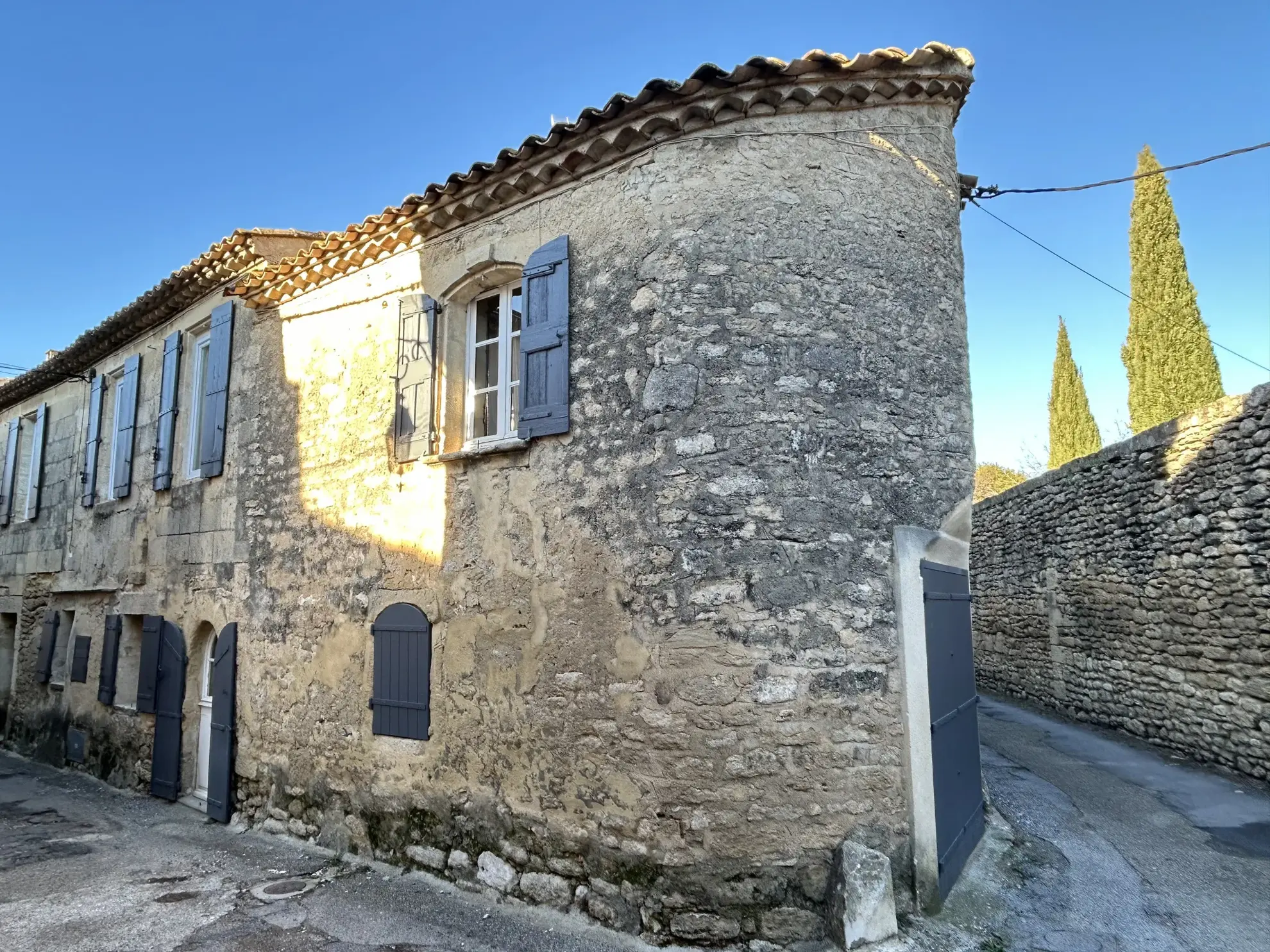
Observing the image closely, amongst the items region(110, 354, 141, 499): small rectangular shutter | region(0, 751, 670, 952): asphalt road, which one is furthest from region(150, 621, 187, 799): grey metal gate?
region(110, 354, 141, 499): small rectangular shutter

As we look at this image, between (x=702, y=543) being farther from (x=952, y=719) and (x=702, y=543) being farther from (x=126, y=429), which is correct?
(x=126, y=429)

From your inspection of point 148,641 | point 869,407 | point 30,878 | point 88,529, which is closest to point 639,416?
point 869,407

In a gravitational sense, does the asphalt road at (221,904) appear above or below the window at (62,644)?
below

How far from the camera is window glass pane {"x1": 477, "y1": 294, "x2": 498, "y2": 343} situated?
6242mm

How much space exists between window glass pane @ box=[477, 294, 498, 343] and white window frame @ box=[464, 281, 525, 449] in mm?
34

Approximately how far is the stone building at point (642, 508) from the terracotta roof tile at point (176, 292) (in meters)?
1.37

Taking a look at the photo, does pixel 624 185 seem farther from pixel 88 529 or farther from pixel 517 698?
pixel 88 529

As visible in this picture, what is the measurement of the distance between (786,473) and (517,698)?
231cm

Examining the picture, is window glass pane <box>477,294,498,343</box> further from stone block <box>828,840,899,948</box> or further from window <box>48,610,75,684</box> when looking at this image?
window <box>48,610,75,684</box>

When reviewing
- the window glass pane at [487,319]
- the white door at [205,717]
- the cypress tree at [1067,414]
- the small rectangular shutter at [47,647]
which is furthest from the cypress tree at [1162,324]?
the small rectangular shutter at [47,647]

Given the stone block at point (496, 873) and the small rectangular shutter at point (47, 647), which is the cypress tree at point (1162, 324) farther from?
the small rectangular shutter at point (47, 647)

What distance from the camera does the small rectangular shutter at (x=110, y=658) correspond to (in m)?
9.07

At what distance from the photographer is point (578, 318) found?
17.3 feet

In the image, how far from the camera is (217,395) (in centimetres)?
799
